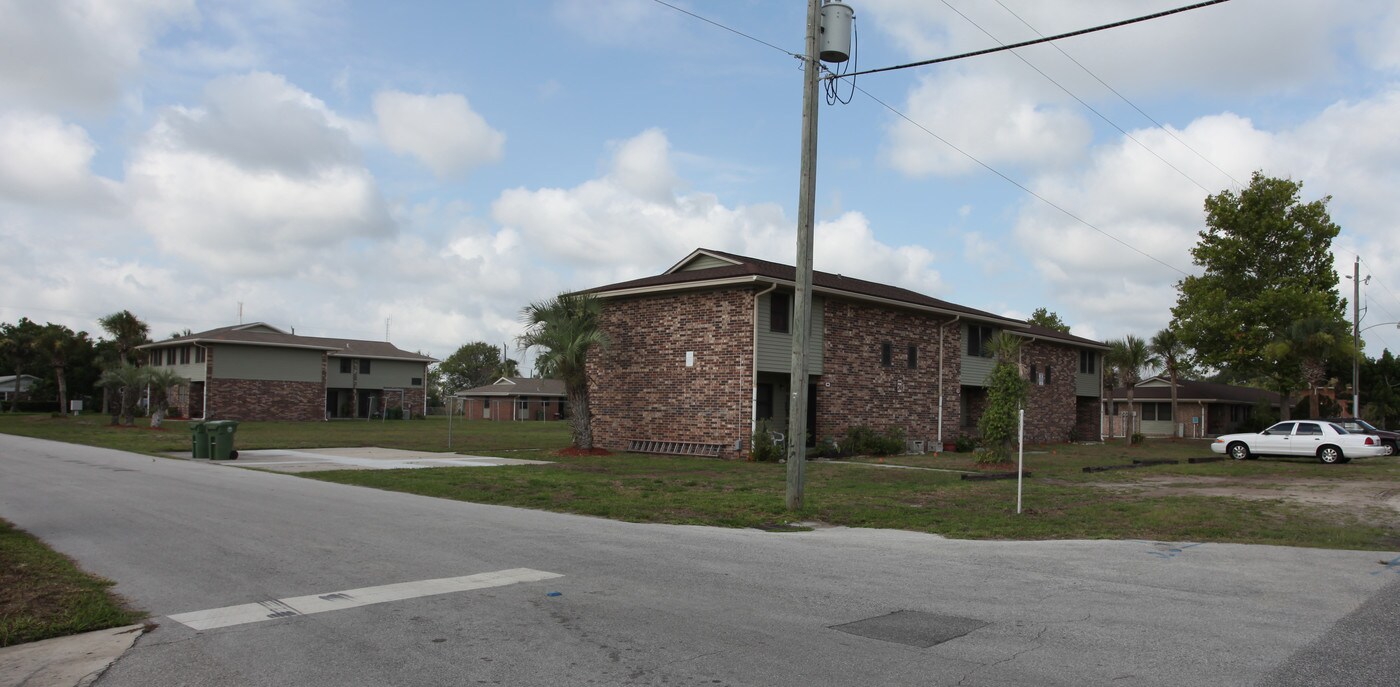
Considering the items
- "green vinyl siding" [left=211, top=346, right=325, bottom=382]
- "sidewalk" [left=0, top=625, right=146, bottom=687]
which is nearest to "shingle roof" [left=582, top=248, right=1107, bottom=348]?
"sidewalk" [left=0, top=625, right=146, bottom=687]

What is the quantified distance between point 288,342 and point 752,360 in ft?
145

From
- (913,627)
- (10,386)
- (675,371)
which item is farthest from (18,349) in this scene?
(913,627)

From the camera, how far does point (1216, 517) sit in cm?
1377

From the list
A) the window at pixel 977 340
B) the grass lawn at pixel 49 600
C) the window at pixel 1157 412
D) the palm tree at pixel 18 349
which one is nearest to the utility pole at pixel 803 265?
the grass lawn at pixel 49 600

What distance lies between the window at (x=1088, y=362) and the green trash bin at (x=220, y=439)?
125 ft

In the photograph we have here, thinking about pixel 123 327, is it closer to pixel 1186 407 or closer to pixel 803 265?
pixel 803 265

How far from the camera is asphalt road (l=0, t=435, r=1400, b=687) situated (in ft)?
18.1

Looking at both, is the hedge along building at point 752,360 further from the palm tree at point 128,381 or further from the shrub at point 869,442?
the palm tree at point 128,381

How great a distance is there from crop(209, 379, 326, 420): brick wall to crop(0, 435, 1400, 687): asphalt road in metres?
48.7

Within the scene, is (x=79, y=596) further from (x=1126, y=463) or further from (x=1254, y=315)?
(x=1254, y=315)

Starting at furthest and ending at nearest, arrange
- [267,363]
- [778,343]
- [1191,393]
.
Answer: [1191,393] → [267,363] → [778,343]

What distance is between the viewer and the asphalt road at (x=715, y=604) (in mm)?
5512

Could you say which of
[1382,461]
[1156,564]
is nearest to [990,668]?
[1156,564]

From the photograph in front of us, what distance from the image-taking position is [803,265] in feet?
46.8
